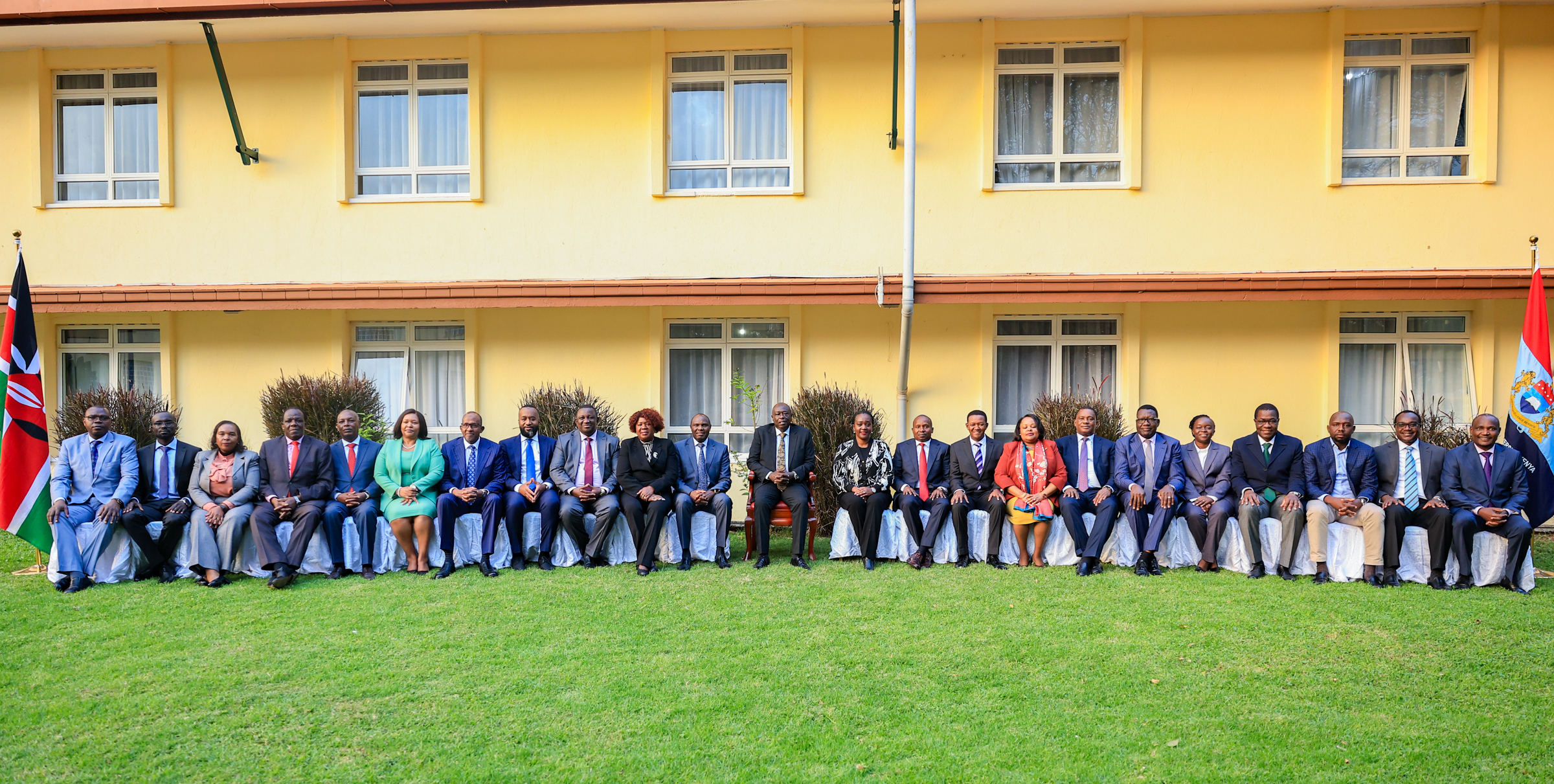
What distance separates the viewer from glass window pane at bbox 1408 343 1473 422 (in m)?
9.73

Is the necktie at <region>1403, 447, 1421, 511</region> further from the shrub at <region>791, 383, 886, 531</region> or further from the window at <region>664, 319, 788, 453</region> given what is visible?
the window at <region>664, 319, 788, 453</region>

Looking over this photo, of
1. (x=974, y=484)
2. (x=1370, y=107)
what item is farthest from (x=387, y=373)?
(x=1370, y=107)

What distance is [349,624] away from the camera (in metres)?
6.33

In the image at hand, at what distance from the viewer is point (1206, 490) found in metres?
8.21

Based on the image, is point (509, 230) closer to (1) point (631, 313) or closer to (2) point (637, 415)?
(1) point (631, 313)

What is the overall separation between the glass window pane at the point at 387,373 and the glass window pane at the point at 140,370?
2.18 meters

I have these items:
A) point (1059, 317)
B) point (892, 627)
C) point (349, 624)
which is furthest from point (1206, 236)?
point (349, 624)

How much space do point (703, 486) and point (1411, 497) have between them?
571 centimetres

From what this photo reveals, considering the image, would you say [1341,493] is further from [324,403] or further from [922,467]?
[324,403]

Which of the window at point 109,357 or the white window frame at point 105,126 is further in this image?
the window at point 109,357

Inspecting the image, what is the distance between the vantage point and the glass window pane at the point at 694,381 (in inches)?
413

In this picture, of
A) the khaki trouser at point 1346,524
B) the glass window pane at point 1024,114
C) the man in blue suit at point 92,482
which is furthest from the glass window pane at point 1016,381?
the man in blue suit at point 92,482

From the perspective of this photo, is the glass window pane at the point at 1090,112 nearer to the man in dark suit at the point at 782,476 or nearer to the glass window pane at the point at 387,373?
the man in dark suit at the point at 782,476

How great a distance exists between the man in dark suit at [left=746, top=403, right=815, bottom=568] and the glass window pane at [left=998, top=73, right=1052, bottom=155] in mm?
3569
